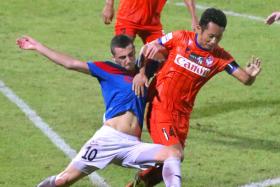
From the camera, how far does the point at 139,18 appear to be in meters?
14.8

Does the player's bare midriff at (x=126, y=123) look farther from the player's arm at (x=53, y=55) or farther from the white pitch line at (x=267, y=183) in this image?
the white pitch line at (x=267, y=183)

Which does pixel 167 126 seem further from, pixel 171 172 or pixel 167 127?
pixel 171 172

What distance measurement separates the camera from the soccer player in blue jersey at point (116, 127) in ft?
33.3

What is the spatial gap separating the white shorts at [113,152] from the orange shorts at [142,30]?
467cm

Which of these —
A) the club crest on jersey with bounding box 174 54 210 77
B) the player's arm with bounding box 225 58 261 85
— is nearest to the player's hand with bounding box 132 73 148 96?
the club crest on jersey with bounding box 174 54 210 77

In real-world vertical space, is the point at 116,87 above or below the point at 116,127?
above

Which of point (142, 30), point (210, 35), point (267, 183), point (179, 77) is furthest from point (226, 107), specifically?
point (210, 35)

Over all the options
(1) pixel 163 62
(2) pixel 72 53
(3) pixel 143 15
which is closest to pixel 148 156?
(1) pixel 163 62

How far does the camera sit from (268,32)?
66.6ft

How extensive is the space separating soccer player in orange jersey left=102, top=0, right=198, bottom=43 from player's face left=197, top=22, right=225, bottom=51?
3893 mm

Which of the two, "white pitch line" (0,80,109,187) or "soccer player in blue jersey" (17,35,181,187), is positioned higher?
"soccer player in blue jersey" (17,35,181,187)

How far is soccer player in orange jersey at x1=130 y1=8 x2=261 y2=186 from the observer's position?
10734 mm

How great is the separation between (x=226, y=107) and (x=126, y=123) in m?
5.41

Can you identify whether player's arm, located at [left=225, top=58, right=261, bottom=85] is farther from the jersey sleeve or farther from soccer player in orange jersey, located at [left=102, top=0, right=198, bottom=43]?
soccer player in orange jersey, located at [left=102, top=0, right=198, bottom=43]
